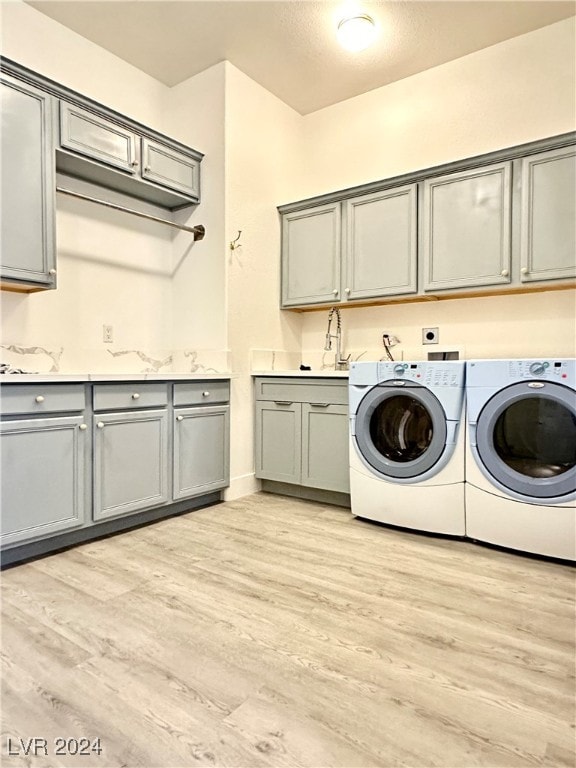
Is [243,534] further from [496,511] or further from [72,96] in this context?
[72,96]

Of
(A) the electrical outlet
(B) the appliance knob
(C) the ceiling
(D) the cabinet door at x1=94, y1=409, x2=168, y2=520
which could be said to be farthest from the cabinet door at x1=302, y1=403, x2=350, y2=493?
(C) the ceiling

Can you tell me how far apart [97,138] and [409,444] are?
241cm

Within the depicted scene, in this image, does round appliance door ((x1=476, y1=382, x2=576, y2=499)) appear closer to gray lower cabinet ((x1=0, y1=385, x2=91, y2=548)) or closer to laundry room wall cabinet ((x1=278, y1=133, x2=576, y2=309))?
laundry room wall cabinet ((x1=278, y1=133, x2=576, y2=309))

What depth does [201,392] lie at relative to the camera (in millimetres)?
2965

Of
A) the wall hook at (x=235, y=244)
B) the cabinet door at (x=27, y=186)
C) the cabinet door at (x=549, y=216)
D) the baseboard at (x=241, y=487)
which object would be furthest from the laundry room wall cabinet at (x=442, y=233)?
the cabinet door at (x=27, y=186)

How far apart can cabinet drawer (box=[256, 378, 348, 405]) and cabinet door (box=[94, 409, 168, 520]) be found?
0.82m

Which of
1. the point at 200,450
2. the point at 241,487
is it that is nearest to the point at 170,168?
the point at 200,450

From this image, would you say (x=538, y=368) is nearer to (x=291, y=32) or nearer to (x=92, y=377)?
(x=92, y=377)

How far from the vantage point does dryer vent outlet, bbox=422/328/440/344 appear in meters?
3.22

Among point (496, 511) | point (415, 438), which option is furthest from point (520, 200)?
point (496, 511)

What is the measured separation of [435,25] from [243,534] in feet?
10.4

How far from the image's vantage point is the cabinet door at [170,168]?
2.95 m

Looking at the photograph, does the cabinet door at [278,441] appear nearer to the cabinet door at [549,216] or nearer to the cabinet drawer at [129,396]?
the cabinet drawer at [129,396]

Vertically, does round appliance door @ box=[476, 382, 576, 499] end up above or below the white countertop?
below
